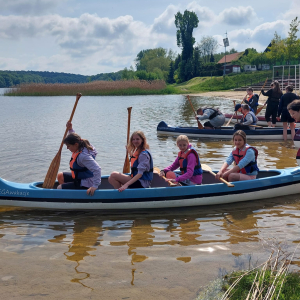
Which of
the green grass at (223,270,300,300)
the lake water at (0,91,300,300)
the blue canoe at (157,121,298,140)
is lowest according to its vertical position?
the lake water at (0,91,300,300)

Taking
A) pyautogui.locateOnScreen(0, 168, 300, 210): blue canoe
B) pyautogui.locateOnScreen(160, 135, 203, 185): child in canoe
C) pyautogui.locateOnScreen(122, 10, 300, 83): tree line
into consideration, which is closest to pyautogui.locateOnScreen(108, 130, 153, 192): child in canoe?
pyautogui.locateOnScreen(0, 168, 300, 210): blue canoe

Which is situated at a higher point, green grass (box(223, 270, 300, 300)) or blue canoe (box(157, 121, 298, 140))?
blue canoe (box(157, 121, 298, 140))

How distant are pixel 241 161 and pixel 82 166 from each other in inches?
90.7

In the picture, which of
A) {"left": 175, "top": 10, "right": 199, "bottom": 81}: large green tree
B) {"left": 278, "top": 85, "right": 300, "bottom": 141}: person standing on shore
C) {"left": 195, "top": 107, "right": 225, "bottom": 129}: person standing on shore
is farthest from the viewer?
{"left": 175, "top": 10, "right": 199, "bottom": 81}: large green tree

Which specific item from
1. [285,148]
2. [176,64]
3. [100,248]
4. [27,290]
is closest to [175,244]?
[100,248]

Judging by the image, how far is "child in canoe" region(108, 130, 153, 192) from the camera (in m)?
5.29

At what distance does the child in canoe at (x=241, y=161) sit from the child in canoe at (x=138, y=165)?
1.09m

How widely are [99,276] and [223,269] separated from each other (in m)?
1.19

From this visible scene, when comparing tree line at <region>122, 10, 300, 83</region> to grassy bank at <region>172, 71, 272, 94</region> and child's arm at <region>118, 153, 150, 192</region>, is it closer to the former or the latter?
grassy bank at <region>172, 71, 272, 94</region>

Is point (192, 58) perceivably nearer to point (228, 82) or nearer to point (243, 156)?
point (228, 82)

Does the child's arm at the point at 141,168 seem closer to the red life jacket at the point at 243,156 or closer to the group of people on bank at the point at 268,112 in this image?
the red life jacket at the point at 243,156

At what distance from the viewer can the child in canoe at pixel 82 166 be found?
17.0 ft

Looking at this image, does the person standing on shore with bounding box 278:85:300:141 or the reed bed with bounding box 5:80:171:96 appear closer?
the person standing on shore with bounding box 278:85:300:141

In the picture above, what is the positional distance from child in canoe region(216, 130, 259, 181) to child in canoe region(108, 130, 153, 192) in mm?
A: 1086
